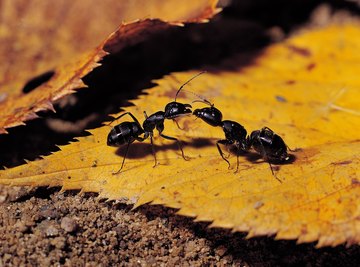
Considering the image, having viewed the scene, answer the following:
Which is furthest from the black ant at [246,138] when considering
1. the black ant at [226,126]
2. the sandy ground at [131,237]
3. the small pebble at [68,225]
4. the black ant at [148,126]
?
the small pebble at [68,225]

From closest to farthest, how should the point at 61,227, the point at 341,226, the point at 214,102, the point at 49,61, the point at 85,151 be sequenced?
the point at 341,226
the point at 61,227
the point at 85,151
the point at 214,102
the point at 49,61

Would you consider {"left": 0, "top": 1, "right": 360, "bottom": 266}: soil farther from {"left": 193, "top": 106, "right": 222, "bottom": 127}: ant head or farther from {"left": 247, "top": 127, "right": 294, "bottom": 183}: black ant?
{"left": 193, "top": 106, "right": 222, "bottom": 127}: ant head

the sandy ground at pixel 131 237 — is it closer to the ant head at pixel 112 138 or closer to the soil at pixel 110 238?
the soil at pixel 110 238

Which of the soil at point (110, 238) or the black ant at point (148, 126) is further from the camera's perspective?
the black ant at point (148, 126)

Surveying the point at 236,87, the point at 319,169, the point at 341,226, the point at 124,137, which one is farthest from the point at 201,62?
the point at 341,226

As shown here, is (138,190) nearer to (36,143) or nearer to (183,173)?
(183,173)

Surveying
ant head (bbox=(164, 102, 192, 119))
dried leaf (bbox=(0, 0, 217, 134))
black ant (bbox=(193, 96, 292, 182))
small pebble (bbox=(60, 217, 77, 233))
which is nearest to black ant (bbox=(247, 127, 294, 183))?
black ant (bbox=(193, 96, 292, 182))
